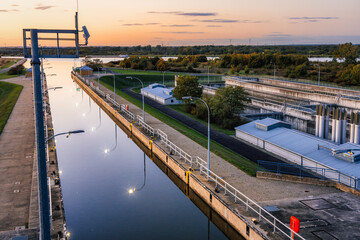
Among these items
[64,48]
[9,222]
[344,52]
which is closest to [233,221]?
[9,222]

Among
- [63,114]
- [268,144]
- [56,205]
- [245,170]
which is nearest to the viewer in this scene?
[56,205]

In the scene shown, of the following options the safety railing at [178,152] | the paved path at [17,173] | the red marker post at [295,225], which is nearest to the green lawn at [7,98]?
the paved path at [17,173]

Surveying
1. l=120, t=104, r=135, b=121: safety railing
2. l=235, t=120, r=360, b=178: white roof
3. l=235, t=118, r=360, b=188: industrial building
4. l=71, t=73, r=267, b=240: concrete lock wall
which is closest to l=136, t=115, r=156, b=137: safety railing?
l=71, t=73, r=267, b=240: concrete lock wall

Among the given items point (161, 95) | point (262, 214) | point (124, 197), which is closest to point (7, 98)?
point (161, 95)

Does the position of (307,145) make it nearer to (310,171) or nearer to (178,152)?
(310,171)

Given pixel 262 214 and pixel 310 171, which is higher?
pixel 262 214

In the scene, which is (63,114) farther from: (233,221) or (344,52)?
(344,52)

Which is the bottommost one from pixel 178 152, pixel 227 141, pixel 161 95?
pixel 227 141
